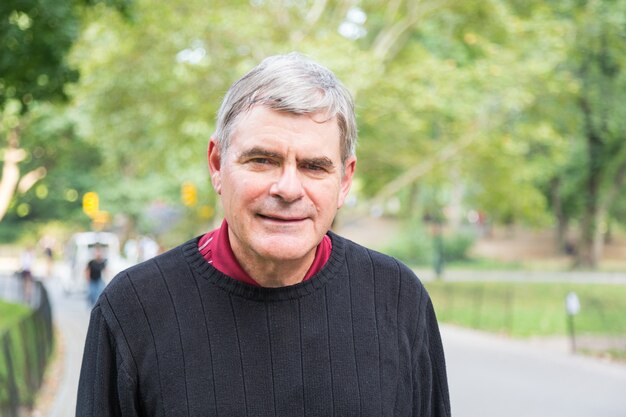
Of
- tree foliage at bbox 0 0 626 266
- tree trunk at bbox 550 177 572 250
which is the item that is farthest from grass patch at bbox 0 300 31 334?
tree trunk at bbox 550 177 572 250

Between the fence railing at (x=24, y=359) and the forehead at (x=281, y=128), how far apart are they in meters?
5.51

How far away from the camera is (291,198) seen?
196cm

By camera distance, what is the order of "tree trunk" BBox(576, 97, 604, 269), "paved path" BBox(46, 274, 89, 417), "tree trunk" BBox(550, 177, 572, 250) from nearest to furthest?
1. "paved path" BBox(46, 274, 89, 417)
2. "tree trunk" BBox(576, 97, 604, 269)
3. "tree trunk" BBox(550, 177, 572, 250)

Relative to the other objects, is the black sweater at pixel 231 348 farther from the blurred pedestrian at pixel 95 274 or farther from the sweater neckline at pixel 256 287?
the blurred pedestrian at pixel 95 274

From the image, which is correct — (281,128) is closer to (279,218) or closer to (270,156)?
(270,156)

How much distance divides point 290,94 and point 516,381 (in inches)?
440

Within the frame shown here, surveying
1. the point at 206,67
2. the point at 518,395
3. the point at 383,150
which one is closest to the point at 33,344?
the point at 518,395

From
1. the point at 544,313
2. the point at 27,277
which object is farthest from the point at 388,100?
the point at 27,277

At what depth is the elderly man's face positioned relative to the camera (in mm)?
1953

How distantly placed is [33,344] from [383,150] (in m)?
12.3

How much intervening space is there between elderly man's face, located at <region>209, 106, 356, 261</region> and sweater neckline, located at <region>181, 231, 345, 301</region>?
82mm

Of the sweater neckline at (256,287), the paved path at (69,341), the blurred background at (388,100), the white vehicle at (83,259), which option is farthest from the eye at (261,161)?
the white vehicle at (83,259)

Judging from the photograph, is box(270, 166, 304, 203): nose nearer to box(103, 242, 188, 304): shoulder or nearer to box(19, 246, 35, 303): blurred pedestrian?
box(103, 242, 188, 304): shoulder

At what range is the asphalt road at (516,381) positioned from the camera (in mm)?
10359
